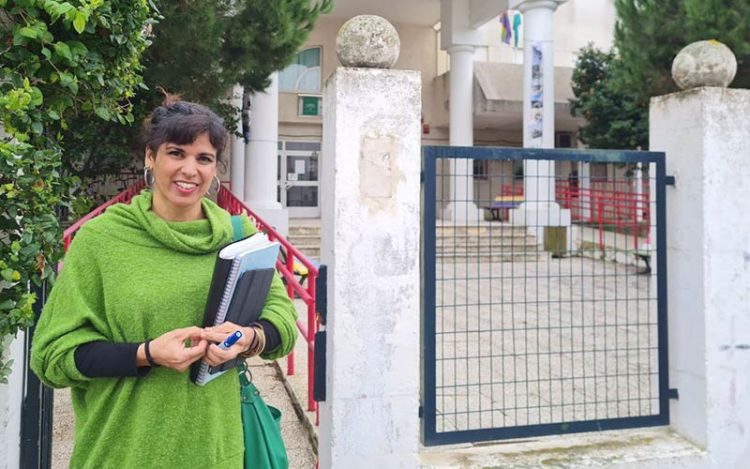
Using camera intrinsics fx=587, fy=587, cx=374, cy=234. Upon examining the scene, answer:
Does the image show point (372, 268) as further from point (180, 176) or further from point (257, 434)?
point (180, 176)

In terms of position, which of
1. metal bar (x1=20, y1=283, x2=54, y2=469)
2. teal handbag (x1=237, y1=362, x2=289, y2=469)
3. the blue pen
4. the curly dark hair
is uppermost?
the curly dark hair

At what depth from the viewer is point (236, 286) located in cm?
152

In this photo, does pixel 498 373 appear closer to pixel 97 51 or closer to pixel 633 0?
pixel 97 51

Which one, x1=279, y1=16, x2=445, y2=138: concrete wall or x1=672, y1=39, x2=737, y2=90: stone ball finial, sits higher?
x1=279, y1=16, x2=445, y2=138: concrete wall

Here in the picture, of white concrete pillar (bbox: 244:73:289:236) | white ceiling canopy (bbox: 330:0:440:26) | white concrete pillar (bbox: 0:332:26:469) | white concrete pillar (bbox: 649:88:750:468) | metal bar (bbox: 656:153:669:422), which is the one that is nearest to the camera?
white concrete pillar (bbox: 0:332:26:469)

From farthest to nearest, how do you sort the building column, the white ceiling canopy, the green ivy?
the white ceiling canopy, the building column, the green ivy

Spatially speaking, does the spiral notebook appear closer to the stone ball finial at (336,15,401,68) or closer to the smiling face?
the smiling face

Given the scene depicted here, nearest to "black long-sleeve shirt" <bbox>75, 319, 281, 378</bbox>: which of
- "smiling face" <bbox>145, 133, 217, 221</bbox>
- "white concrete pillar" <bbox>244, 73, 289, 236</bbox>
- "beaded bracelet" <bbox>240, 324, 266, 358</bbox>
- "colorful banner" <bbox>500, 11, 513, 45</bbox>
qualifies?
"beaded bracelet" <bbox>240, 324, 266, 358</bbox>

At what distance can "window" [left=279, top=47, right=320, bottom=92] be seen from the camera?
1698cm

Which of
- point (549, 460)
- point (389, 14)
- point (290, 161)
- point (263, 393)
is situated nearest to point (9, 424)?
point (263, 393)

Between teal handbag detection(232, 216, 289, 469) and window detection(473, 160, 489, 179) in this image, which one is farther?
window detection(473, 160, 489, 179)

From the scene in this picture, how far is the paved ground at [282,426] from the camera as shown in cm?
330

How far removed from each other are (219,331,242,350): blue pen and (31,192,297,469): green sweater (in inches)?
4.6

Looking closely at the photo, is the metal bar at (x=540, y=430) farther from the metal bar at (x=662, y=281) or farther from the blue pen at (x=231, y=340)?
the blue pen at (x=231, y=340)
